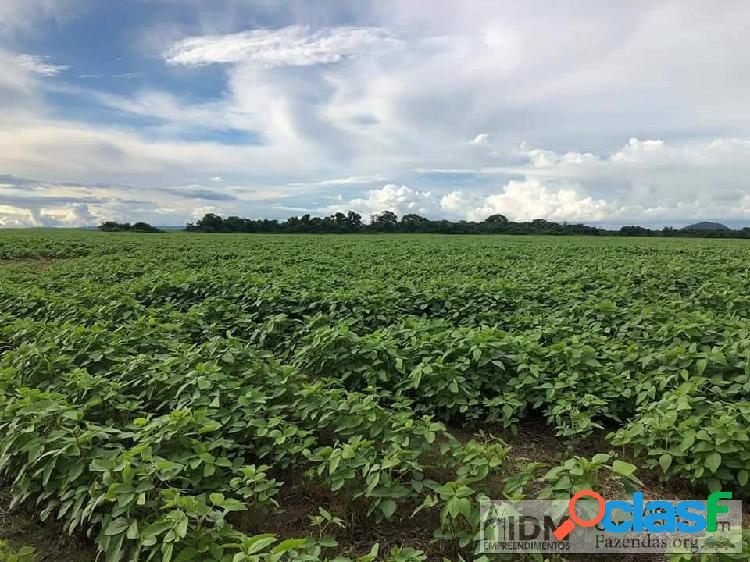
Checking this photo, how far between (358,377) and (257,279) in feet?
17.0

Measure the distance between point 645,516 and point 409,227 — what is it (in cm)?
8191

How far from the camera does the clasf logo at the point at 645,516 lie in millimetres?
2689

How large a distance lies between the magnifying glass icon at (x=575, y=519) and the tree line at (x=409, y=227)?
72830mm

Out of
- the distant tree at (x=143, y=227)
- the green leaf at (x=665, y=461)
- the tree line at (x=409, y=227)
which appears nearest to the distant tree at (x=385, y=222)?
the tree line at (x=409, y=227)

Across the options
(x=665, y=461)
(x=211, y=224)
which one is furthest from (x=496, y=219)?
(x=665, y=461)

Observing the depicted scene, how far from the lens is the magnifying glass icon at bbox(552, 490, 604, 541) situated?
8.68 feet

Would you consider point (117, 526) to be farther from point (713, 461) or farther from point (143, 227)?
point (143, 227)

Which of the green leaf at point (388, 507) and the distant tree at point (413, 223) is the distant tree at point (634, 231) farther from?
the green leaf at point (388, 507)

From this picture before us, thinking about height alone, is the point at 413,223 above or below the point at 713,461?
above

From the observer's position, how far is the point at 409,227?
275 feet

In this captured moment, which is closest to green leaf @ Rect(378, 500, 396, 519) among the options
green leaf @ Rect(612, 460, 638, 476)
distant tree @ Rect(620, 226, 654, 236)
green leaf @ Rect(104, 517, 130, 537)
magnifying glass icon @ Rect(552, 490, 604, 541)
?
magnifying glass icon @ Rect(552, 490, 604, 541)

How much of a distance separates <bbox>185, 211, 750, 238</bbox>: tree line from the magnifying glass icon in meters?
72.8

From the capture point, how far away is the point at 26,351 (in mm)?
5102

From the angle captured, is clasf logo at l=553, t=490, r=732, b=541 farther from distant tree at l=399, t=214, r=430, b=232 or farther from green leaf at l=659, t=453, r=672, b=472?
distant tree at l=399, t=214, r=430, b=232
